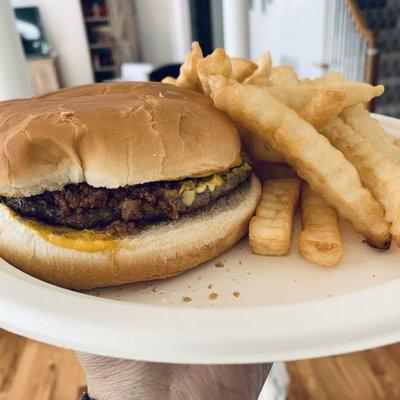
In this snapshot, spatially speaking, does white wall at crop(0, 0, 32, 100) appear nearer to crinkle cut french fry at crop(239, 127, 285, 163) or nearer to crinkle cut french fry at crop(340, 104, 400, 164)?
crinkle cut french fry at crop(239, 127, 285, 163)

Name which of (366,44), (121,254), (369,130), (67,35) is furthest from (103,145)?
(67,35)

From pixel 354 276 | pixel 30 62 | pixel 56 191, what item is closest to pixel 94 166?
pixel 56 191

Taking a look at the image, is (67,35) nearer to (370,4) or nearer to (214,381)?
(370,4)

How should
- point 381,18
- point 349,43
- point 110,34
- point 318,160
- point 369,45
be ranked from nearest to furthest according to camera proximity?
1. point 318,160
2. point 369,45
3. point 349,43
4. point 381,18
5. point 110,34

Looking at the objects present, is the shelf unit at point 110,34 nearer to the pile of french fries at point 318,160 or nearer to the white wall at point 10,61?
the white wall at point 10,61

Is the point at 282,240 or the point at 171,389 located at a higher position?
the point at 282,240

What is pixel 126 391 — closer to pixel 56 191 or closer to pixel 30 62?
pixel 56 191
